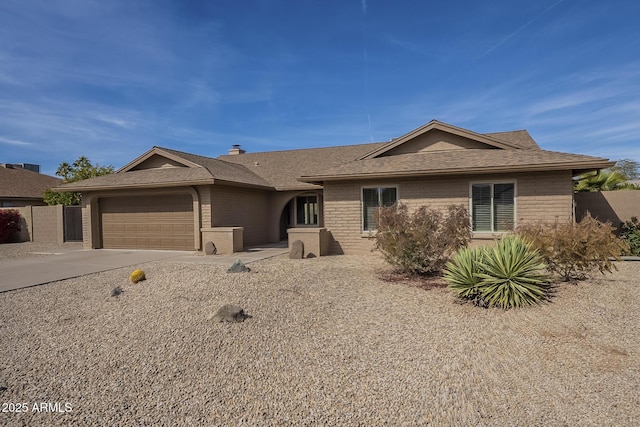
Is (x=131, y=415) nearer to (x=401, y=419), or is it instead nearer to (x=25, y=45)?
(x=401, y=419)

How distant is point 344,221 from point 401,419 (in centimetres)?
1085

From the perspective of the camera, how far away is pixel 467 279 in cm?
700

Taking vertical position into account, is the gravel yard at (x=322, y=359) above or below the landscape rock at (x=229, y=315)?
below

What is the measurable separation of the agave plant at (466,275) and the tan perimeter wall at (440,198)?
17.9ft

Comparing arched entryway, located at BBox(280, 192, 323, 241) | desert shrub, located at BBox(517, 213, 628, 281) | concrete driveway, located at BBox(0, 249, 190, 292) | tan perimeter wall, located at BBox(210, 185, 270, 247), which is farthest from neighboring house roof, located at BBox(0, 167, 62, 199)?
desert shrub, located at BBox(517, 213, 628, 281)

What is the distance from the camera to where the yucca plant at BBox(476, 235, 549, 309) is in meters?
6.66

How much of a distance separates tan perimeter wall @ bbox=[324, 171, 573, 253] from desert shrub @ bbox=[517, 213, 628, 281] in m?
3.48

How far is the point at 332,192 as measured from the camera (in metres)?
14.2

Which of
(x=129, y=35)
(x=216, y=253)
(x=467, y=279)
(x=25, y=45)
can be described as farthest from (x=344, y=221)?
(x=25, y=45)

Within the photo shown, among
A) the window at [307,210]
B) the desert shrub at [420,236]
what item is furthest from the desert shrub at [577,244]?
the window at [307,210]

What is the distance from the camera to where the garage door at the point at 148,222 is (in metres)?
15.9

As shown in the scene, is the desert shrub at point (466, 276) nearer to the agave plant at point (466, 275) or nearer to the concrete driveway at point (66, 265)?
the agave plant at point (466, 275)

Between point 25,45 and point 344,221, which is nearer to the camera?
point 25,45

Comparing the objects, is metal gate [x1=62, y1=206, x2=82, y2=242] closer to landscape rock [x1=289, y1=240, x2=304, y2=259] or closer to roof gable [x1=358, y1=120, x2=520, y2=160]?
landscape rock [x1=289, y1=240, x2=304, y2=259]
